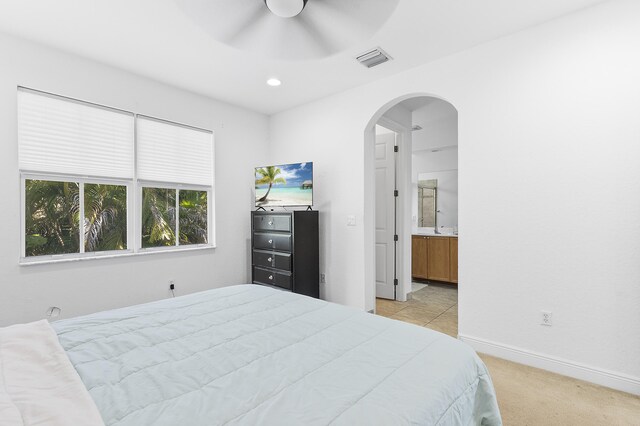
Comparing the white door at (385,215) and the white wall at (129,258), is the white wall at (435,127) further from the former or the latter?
the white wall at (129,258)

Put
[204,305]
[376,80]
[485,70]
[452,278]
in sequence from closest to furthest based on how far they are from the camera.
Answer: [204,305] < [485,70] < [376,80] < [452,278]

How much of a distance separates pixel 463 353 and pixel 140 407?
3.88 feet

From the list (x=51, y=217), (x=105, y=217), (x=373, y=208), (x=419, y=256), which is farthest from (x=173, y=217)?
(x=419, y=256)

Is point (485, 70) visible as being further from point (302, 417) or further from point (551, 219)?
point (302, 417)

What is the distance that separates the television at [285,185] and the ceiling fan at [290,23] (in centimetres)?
216

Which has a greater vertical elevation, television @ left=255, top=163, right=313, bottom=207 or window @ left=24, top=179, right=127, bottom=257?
television @ left=255, top=163, right=313, bottom=207

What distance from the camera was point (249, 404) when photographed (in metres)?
0.91

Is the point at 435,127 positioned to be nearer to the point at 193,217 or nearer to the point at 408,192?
the point at 408,192

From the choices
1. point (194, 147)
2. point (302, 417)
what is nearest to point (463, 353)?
point (302, 417)

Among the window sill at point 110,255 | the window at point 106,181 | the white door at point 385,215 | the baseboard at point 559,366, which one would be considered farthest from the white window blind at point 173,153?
the baseboard at point 559,366

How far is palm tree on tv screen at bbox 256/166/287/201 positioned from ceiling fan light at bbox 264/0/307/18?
256 cm

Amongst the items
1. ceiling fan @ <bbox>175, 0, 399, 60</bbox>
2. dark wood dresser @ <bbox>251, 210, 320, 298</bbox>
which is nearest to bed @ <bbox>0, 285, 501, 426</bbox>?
ceiling fan @ <bbox>175, 0, 399, 60</bbox>

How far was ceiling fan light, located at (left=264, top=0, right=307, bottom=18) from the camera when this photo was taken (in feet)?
3.82

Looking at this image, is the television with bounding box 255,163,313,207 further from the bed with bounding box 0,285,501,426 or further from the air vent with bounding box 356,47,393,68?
the bed with bounding box 0,285,501,426
